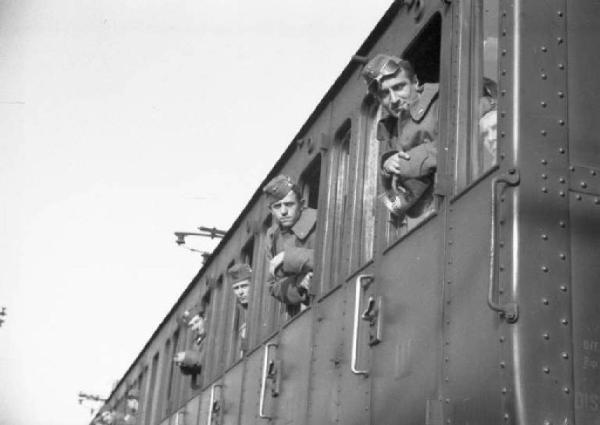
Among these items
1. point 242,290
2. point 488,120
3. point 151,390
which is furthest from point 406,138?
point 151,390

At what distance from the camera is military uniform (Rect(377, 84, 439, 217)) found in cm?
457

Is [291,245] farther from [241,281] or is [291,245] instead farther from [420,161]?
[420,161]

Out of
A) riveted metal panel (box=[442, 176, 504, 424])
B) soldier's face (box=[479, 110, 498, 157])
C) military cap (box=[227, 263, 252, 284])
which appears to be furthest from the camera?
military cap (box=[227, 263, 252, 284])

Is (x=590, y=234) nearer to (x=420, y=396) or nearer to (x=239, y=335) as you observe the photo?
(x=420, y=396)

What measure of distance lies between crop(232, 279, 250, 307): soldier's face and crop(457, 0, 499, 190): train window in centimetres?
439

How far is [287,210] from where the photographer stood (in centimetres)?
691

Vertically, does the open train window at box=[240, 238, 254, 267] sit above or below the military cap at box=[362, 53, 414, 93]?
above

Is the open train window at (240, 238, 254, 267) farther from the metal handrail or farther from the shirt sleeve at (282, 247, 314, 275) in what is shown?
the shirt sleeve at (282, 247, 314, 275)

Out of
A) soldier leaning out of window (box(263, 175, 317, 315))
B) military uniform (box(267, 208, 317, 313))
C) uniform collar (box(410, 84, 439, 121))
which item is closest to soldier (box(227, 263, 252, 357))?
soldier leaning out of window (box(263, 175, 317, 315))

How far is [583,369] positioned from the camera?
3.44 metres

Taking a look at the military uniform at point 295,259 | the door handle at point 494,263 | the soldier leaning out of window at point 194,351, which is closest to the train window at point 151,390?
the soldier leaning out of window at point 194,351

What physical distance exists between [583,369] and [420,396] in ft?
2.86

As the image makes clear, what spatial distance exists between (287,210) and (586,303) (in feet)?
11.7

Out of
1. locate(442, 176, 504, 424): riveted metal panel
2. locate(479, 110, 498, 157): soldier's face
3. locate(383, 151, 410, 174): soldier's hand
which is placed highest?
locate(383, 151, 410, 174): soldier's hand
